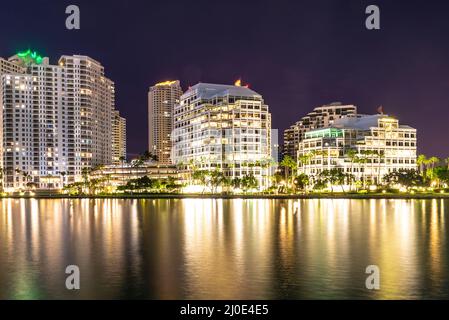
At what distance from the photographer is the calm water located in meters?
32.9

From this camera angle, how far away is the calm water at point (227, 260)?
108 feet

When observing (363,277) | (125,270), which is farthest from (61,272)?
(363,277)

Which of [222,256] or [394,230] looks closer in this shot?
[222,256]

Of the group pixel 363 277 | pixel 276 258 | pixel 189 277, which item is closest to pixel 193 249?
pixel 276 258

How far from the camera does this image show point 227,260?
144ft

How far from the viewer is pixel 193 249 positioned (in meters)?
50.6

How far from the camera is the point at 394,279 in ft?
117

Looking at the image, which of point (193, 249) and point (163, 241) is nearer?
point (193, 249)

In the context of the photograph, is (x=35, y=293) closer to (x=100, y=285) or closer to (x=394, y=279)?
(x=100, y=285)

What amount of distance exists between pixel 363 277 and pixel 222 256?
554 inches

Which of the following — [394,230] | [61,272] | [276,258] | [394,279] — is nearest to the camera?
[394,279]
